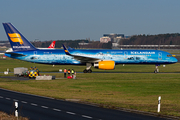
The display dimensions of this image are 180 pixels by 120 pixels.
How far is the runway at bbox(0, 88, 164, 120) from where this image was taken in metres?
18.8

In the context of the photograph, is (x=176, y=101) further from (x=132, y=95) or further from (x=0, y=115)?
(x=0, y=115)

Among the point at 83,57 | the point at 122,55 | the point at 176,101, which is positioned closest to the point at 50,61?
the point at 83,57

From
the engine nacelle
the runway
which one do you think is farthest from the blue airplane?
the runway

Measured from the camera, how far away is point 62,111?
68.9 feet

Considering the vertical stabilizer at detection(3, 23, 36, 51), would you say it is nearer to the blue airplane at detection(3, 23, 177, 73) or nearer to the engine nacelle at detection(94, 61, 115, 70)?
the blue airplane at detection(3, 23, 177, 73)

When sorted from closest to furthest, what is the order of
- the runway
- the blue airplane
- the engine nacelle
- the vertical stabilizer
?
the runway → the engine nacelle → the blue airplane → the vertical stabilizer

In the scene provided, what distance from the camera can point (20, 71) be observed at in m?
53.7

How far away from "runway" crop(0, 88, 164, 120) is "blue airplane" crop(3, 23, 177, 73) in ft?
108

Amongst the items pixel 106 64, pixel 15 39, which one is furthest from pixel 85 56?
pixel 15 39

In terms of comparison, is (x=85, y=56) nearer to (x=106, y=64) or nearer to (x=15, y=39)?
(x=106, y=64)

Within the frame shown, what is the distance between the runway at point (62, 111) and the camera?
741 inches

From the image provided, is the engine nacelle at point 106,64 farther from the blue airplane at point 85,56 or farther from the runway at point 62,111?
the runway at point 62,111

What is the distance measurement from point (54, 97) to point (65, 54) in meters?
31.9

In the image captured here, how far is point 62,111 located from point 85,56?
39016 mm
